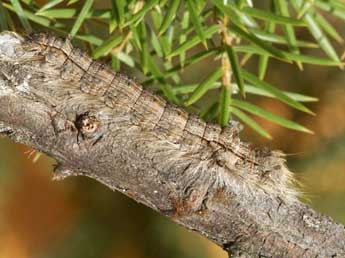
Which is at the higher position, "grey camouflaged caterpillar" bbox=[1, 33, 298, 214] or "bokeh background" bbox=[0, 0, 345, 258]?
"bokeh background" bbox=[0, 0, 345, 258]

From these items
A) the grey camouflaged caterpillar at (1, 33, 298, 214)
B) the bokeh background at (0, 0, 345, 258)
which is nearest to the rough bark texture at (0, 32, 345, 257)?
the grey camouflaged caterpillar at (1, 33, 298, 214)

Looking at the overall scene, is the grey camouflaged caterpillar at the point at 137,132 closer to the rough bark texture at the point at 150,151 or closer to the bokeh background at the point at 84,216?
the rough bark texture at the point at 150,151

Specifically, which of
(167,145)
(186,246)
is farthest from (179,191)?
(186,246)

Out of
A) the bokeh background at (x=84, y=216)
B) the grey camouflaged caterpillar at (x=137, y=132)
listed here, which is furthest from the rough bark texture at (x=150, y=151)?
the bokeh background at (x=84, y=216)

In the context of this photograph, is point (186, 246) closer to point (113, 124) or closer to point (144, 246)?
point (144, 246)

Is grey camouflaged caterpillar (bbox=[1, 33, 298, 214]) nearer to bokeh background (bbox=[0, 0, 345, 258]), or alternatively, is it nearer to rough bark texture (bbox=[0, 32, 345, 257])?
rough bark texture (bbox=[0, 32, 345, 257])

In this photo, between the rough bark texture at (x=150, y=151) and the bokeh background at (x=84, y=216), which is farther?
the bokeh background at (x=84, y=216)

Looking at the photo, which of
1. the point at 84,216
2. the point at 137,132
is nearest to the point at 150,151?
the point at 137,132
